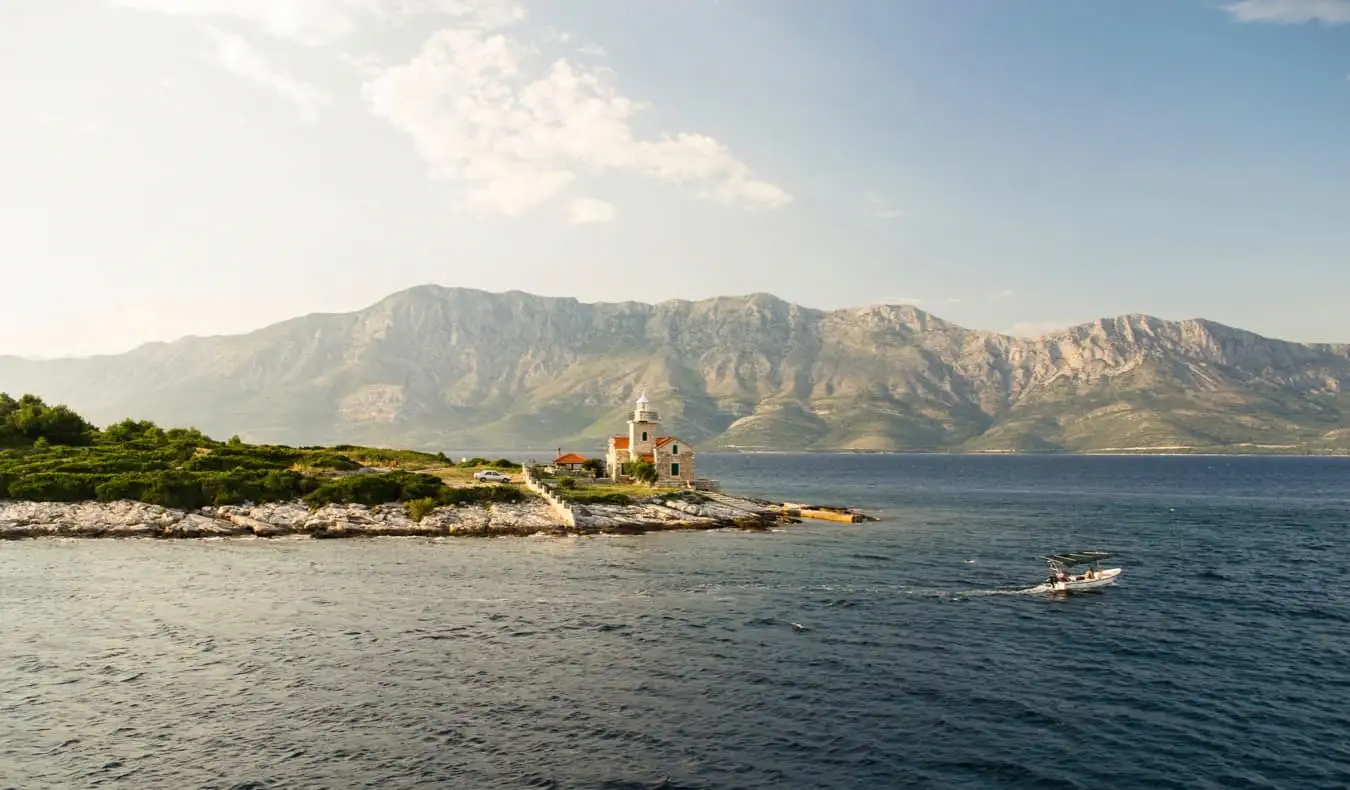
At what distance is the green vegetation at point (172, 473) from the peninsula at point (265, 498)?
0.52ft

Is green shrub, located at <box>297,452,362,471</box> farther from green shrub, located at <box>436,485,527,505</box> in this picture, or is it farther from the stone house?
the stone house

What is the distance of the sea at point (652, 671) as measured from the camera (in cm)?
2839

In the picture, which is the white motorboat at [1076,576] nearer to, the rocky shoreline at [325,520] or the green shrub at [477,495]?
the rocky shoreline at [325,520]

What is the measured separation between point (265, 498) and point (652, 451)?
57.8m

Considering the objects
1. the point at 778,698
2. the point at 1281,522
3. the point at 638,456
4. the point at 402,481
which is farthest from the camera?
the point at 638,456

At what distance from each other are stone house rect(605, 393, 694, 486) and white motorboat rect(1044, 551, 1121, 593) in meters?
63.8

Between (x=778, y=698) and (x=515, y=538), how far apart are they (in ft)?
180

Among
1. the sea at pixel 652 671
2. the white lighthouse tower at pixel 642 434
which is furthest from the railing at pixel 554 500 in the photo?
the white lighthouse tower at pixel 642 434

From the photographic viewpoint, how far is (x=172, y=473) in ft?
299

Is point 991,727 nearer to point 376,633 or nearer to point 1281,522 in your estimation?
point 376,633

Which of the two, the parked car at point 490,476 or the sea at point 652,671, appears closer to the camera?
the sea at point 652,671

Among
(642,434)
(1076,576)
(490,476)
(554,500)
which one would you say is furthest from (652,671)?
(642,434)

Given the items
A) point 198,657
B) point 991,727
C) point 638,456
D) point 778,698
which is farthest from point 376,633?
point 638,456

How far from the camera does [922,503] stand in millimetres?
143625
